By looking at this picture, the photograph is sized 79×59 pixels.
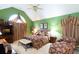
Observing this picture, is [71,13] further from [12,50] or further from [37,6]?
[12,50]

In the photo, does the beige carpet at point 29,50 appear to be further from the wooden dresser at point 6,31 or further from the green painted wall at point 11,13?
the green painted wall at point 11,13

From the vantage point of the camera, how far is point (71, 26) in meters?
3.37

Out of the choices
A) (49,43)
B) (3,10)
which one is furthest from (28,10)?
(49,43)

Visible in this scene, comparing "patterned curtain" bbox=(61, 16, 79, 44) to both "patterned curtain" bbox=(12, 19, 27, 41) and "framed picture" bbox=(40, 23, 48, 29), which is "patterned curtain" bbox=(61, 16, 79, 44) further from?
"patterned curtain" bbox=(12, 19, 27, 41)

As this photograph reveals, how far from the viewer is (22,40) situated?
11.0ft

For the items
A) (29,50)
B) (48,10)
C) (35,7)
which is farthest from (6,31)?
(48,10)

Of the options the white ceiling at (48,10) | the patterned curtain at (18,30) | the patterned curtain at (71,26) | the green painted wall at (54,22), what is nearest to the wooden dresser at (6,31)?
the patterned curtain at (18,30)

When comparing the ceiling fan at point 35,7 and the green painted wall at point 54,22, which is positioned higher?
the ceiling fan at point 35,7

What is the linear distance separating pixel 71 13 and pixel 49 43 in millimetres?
550

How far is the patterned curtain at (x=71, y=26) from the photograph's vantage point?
3359mm

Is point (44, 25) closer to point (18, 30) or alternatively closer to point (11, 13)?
point (18, 30)

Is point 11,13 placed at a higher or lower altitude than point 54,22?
higher

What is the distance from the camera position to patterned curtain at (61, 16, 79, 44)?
3.36m
